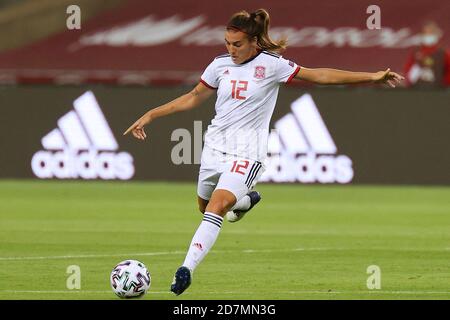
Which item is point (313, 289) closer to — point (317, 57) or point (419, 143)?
point (419, 143)

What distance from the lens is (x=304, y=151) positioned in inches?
835

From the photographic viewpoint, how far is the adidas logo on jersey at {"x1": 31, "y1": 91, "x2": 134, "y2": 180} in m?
21.5

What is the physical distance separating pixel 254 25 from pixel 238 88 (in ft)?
1.74

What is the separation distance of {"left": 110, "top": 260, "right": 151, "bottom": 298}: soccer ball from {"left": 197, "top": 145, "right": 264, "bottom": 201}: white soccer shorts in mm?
978

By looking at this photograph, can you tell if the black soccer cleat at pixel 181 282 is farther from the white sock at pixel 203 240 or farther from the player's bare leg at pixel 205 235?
the white sock at pixel 203 240

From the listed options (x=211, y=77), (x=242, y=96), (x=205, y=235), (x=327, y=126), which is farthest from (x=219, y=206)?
(x=327, y=126)

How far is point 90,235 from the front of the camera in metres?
15.1

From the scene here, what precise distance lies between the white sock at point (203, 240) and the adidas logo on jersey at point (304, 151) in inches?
426

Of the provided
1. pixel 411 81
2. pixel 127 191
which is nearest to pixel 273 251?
pixel 127 191

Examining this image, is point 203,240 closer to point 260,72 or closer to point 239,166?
point 239,166

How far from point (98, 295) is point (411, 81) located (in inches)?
554

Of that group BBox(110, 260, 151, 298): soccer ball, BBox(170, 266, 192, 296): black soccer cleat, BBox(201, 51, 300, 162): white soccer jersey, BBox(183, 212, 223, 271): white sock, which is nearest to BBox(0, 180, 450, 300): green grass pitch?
BBox(110, 260, 151, 298): soccer ball

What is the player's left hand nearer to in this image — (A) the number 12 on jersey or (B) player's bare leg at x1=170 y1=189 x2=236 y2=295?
(A) the number 12 on jersey

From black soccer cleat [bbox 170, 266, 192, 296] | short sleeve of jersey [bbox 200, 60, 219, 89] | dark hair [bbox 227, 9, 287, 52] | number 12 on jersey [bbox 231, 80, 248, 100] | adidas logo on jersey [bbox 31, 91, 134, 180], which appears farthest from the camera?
adidas logo on jersey [bbox 31, 91, 134, 180]
